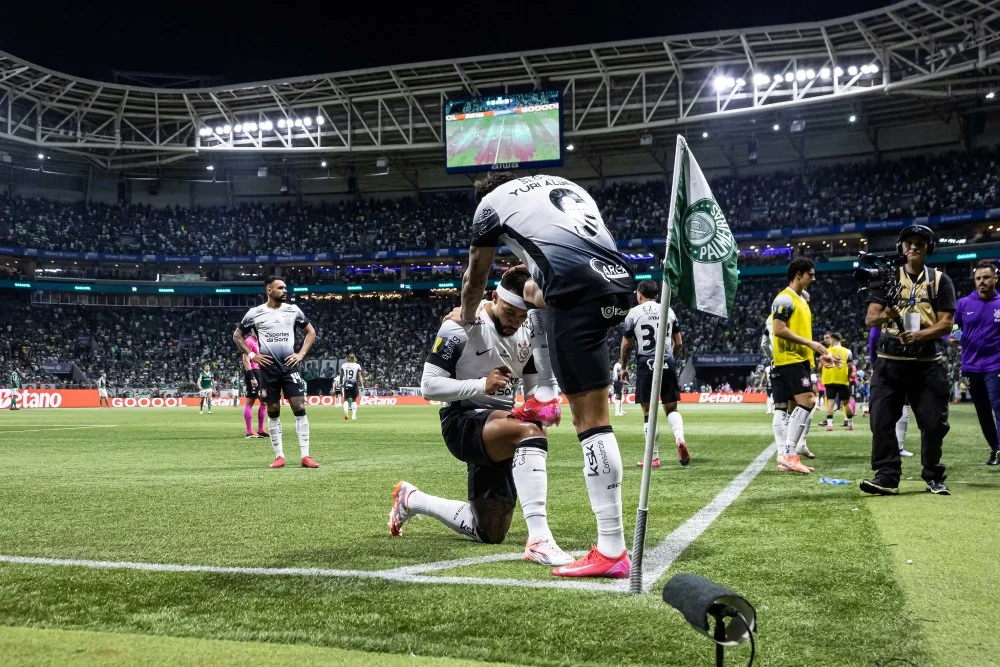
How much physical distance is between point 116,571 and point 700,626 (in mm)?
3277

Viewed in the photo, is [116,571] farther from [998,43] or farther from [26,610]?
[998,43]

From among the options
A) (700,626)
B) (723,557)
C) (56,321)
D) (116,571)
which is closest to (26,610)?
(116,571)

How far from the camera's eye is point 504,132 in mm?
39031

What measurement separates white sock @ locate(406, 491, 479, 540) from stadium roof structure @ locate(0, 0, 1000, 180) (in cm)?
3586

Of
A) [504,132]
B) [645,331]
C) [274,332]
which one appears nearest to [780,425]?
[645,331]

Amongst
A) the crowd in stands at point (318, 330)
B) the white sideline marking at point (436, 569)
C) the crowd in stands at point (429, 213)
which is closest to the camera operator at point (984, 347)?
the white sideline marking at point (436, 569)

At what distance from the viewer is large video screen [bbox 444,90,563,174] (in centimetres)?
3831

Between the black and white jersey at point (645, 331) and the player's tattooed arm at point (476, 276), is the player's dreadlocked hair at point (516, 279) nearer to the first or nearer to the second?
the player's tattooed arm at point (476, 276)

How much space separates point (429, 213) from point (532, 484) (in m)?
54.7

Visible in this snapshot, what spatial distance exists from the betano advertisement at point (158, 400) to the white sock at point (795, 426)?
97.9 feet

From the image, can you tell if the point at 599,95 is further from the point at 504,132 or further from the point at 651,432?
the point at 651,432

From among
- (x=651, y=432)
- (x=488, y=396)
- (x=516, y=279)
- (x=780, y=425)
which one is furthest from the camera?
(x=780, y=425)

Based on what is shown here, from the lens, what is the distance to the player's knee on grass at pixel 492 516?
197 inches

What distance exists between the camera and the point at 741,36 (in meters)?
37.9
